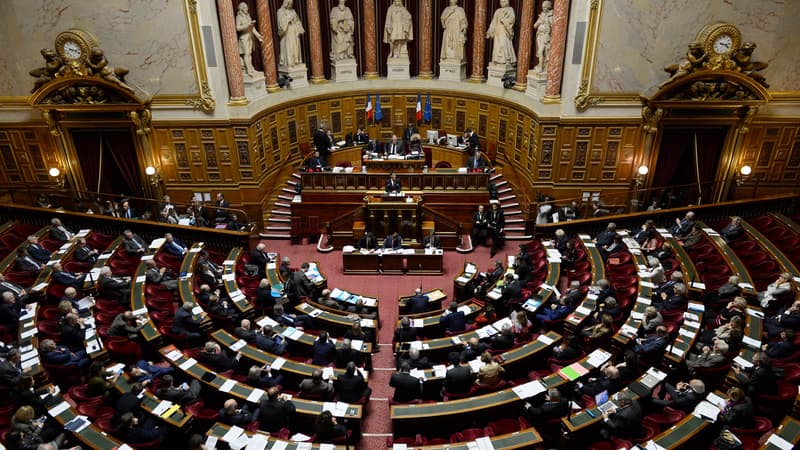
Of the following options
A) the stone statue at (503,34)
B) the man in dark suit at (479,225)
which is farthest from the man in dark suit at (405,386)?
the stone statue at (503,34)

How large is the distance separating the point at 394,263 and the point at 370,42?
34.4ft

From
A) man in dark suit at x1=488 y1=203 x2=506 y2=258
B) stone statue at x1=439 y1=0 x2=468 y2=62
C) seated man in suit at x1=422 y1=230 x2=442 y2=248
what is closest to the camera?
seated man in suit at x1=422 y1=230 x2=442 y2=248

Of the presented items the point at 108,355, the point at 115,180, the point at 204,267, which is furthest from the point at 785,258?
the point at 115,180

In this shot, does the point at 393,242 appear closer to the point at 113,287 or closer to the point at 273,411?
the point at 113,287

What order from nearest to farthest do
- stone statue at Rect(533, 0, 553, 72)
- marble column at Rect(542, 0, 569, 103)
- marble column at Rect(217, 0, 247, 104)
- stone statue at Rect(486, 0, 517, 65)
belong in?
marble column at Rect(542, 0, 569, 103), marble column at Rect(217, 0, 247, 104), stone statue at Rect(533, 0, 553, 72), stone statue at Rect(486, 0, 517, 65)

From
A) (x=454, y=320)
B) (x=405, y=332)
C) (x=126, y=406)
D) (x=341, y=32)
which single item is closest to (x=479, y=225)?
(x=454, y=320)

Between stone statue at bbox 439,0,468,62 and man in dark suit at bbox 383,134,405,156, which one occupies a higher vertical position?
stone statue at bbox 439,0,468,62

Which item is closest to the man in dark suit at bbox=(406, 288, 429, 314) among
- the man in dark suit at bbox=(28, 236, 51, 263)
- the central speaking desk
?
the central speaking desk

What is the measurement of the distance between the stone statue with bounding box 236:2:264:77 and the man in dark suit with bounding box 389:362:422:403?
13.1 metres

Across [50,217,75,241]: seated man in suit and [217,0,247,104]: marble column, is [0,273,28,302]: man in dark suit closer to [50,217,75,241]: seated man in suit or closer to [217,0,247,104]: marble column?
[50,217,75,241]: seated man in suit

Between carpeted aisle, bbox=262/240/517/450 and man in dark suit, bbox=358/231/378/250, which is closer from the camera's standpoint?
carpeted aisle, bbox=262/240/517/450

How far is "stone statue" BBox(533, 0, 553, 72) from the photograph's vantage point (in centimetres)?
1803

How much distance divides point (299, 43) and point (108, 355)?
14249mm

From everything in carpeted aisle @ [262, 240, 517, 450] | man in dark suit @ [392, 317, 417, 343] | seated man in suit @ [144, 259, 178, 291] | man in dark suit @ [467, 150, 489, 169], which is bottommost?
carpeted aisle @ [262, 240, 517, 450]
